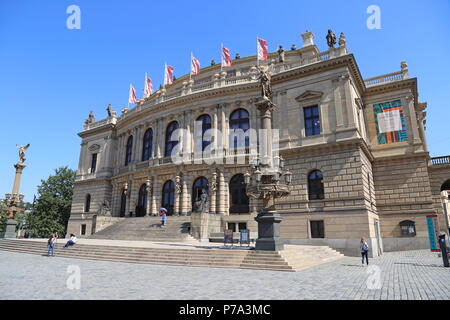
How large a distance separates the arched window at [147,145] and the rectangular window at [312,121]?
19.9m

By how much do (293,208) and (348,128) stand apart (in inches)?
321

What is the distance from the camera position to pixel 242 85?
30734 millimetres

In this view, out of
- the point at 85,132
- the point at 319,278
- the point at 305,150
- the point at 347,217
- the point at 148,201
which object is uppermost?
the point at 85,132

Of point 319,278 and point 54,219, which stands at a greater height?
point 54,219

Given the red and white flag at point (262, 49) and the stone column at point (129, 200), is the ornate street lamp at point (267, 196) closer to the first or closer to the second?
the red and white flag at point (262, 49)

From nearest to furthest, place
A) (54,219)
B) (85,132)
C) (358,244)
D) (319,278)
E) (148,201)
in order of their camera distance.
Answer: (319,278)
(358,244)
(148,201)
(85,132)
(54,219)

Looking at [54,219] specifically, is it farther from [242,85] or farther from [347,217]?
[347,217]

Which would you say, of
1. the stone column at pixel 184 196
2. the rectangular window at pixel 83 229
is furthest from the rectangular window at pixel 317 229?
the rectangular window at pixel 83 229

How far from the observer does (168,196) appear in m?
32.9

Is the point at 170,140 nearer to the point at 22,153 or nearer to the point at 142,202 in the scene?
the point at 142,202

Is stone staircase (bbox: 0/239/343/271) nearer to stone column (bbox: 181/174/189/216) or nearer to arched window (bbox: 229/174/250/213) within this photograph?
arched window (bbox: 229/174/250/213)

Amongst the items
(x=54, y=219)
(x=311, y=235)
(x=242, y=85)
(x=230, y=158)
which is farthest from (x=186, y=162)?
(x=54, y=219)

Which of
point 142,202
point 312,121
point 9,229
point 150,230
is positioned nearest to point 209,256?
point 150,230

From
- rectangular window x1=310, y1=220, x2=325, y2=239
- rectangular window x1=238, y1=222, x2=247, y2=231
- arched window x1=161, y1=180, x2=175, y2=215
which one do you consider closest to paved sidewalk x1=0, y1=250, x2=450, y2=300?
rectangular window x1=310, y1=220, x2=325, y2=239
